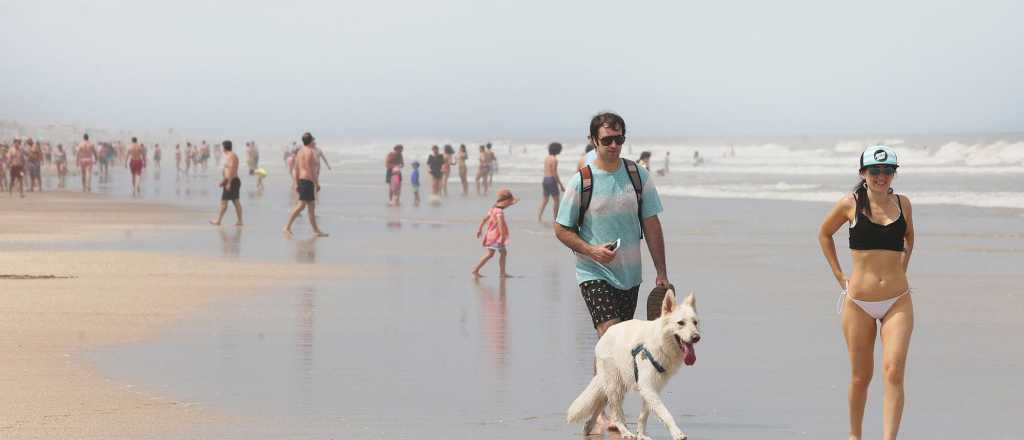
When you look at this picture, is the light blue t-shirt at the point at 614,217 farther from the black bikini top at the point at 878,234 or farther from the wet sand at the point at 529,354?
the black bikini top at the point at 878,234

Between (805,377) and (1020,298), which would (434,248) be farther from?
(805,377)

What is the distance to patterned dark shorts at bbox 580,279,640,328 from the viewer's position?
722 cm

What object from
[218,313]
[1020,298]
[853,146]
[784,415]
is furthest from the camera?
[853,146]

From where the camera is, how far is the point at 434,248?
20000 mm

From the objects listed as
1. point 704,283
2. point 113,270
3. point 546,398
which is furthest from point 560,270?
point 546,398

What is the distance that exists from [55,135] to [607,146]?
16236 cm

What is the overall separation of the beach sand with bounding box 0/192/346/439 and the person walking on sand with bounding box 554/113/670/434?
2.10 meters

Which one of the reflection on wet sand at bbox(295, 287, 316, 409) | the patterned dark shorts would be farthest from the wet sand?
the patterned dark shorts

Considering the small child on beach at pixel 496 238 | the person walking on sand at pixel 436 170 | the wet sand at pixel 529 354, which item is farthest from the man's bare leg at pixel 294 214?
the person walking on sand at pixel 436 170

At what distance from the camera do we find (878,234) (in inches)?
262

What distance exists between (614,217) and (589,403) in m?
0.93

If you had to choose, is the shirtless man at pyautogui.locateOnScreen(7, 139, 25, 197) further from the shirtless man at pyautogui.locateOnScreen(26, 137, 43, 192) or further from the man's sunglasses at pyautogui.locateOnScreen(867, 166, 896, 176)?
the man's sunglasses at pyautogui.locateOnScreen(867, 166, 896, 176)

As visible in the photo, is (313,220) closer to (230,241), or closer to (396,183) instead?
(230,241)

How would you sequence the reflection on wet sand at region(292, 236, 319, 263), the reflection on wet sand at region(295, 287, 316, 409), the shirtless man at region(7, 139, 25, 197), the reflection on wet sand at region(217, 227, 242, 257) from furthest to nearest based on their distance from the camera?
the shirtless man at region(7, 139, 25, 197) → the reflection on wet sand at region(217, 227, 242, 257) → the reflection on wet sand at region(292, 236, 319, 263) → the reflection on wet sand at region(295, 287, 316, 409)
